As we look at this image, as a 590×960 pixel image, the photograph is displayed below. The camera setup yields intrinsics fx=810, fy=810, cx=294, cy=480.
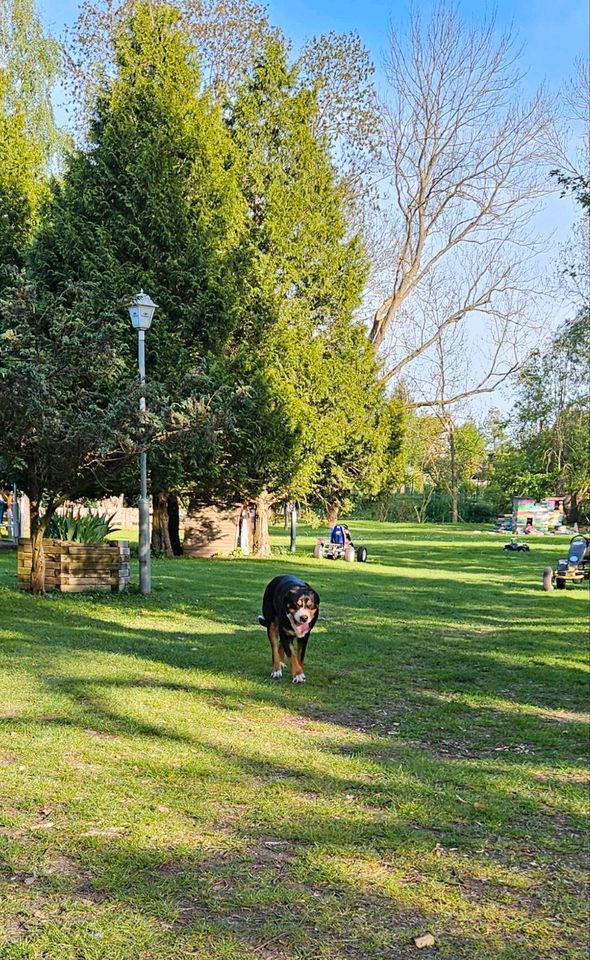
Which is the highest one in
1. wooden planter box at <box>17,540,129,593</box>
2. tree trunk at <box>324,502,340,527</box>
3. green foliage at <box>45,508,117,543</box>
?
tree trunk at <box>324,502,340,527</box>

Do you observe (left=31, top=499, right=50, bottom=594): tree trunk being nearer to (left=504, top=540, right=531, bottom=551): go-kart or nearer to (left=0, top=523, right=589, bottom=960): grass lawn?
(left=0, top=523, right=589, bottom=960): grass lawn

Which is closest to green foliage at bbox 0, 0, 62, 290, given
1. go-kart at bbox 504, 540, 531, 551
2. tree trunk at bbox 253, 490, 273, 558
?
tree trunk at bbox 253, 490, 273, 558

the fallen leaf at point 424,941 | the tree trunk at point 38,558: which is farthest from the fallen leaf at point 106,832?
the tree trunk at point 38,558

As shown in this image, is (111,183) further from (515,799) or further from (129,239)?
(515,799)

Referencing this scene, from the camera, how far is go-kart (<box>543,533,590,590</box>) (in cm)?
1305

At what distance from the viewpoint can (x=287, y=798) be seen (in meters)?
3.71

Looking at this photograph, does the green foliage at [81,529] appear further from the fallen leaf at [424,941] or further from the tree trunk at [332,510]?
the fallen leaf at [424,941]

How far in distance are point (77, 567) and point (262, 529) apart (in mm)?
8735

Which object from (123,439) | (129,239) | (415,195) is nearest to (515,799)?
(123,439)

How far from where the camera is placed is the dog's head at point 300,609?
240 inches

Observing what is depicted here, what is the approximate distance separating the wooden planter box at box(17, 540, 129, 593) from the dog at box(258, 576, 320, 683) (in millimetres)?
5297

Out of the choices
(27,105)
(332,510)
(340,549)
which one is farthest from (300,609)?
(27,105)

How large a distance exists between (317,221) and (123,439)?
1079 cm

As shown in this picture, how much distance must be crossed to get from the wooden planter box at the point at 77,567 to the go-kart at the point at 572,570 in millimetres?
6824
